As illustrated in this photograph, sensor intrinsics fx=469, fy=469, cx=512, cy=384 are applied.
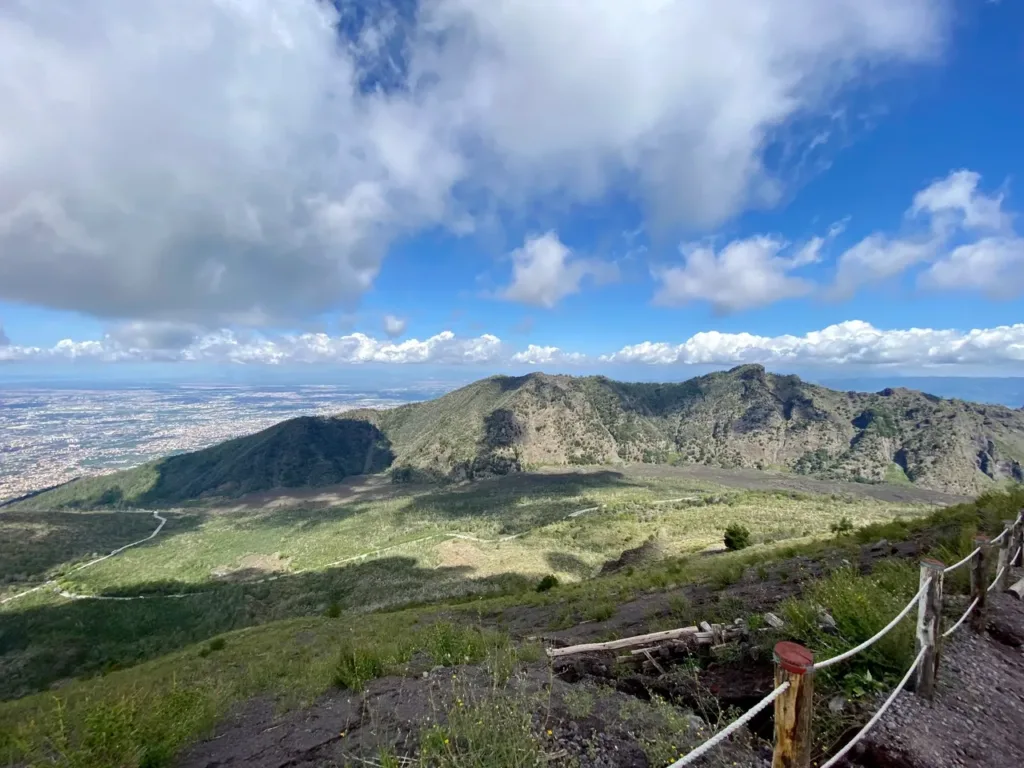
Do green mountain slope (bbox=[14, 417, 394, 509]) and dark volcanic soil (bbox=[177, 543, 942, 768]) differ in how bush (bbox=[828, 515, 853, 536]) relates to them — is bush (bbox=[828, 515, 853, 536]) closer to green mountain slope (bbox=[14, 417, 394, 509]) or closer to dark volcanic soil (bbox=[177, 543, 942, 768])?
dark volcanic soil (bbox=[177, 543, 942, 768])

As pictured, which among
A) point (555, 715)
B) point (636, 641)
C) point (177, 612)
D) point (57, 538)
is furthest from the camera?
point (57, 538)

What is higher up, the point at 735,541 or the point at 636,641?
the point at 636,641

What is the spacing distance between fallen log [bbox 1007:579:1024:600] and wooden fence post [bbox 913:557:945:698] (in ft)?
17.7

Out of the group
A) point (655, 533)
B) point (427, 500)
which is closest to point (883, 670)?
point (655, 533)

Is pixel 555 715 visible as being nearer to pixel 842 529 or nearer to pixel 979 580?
pixel 979 580

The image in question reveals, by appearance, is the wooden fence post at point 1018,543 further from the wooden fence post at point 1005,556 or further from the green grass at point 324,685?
the green grass at point 324,685

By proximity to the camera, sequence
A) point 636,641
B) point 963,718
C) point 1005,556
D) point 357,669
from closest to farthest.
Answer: point 963,718 < point 357,669 < point 1005,556 < point 636,641

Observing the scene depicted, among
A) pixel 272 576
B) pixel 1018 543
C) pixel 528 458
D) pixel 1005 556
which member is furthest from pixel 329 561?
pixel 528 458

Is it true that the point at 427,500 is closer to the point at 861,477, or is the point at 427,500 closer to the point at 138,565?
the point at 138,565

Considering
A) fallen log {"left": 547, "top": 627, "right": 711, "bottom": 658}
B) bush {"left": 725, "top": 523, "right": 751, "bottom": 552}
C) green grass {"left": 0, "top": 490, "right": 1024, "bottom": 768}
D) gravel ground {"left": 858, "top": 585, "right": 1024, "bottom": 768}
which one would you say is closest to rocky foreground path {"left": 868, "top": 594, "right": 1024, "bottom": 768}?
gravel ground {"left": 858, "top": 585, "right": 1024, "bottom": 768}

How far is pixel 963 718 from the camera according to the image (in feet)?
16.4

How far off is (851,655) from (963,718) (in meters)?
1.23

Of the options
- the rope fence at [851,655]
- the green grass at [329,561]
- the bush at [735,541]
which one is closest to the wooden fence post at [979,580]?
the rope fence at [851,655]

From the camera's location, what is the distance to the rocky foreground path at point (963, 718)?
440cm
